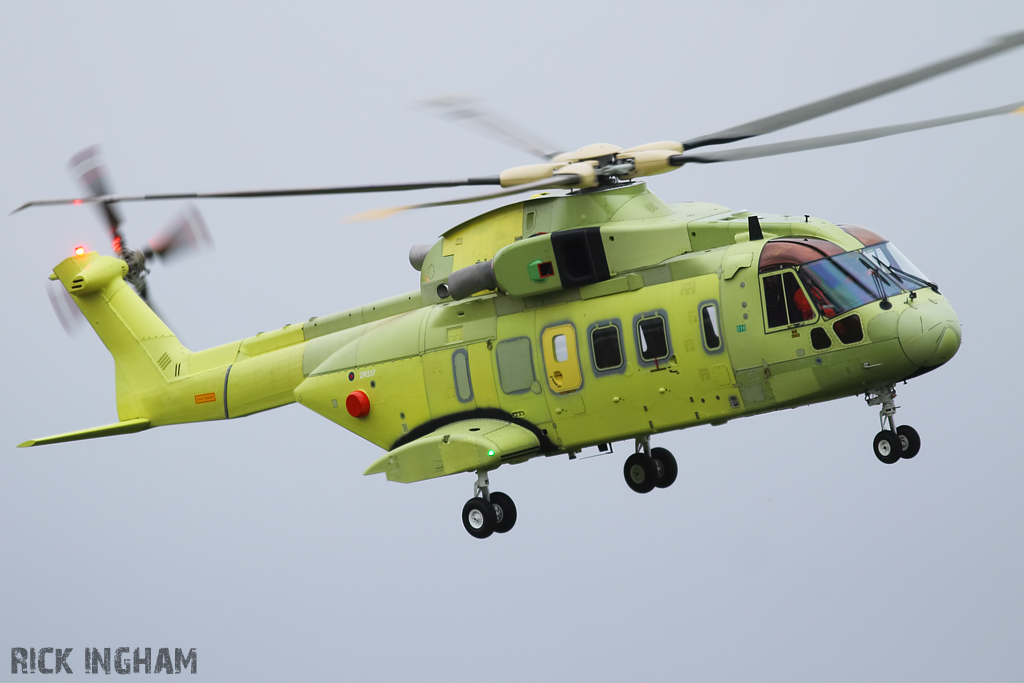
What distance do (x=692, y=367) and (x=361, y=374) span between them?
4977 millimetres

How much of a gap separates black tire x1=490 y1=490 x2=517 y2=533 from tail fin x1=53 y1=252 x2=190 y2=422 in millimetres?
6252

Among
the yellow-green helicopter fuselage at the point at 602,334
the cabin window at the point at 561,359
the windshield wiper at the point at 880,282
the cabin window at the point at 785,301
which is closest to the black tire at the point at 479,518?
the yellow-green helicopter fuselage at the point at 602,334

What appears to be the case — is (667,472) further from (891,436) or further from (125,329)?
(125,329)

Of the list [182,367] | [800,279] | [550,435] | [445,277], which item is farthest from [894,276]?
[182,367]

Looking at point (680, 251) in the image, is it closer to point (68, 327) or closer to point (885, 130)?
point (885, 130)

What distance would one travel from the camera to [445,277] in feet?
50.9

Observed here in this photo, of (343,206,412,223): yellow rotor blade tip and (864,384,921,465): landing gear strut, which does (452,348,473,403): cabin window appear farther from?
(864,384,921,465): landing gear strut

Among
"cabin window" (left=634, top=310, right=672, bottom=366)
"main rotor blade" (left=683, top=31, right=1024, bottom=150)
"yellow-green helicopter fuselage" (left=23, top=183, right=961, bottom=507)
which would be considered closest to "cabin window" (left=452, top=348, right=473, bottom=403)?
"yellow-green helicopter fuselage" (left=23, top=183, right=961, bottom=507)

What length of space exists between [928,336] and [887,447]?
55.5 inches

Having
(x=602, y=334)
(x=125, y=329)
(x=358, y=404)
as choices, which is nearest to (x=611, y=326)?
(x=602, y=334)

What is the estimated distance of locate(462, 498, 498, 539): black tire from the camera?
14.9 meters

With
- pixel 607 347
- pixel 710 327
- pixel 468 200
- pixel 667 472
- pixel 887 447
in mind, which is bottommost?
pixel 887 447

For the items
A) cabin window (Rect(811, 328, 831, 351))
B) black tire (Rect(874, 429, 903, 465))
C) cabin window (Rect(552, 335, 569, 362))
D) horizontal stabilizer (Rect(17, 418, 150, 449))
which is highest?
horizontal stabilizer (Rect(17, 418, 150, 449))

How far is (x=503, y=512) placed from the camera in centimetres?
1498
